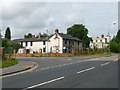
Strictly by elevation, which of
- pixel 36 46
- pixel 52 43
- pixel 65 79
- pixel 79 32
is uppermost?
pixel 79 32

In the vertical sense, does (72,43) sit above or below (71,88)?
above

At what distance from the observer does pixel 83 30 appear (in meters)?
91.4

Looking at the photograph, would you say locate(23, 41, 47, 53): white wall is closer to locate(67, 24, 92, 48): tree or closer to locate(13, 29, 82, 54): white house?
locate(13, 29, 82, 54): white house

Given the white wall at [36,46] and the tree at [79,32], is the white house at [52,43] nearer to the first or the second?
the white wall at [36,46]

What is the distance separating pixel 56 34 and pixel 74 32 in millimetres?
30303

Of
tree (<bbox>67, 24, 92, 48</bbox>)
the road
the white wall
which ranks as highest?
tree (<bbox>67, 24, 92, 48</bbox>)

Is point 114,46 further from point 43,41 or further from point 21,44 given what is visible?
point 21,44

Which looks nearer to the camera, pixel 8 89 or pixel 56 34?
pixel 8 89

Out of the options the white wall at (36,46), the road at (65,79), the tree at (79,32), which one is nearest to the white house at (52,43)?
the white wall at (36,46)

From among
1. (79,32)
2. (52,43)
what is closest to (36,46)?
(52,43)

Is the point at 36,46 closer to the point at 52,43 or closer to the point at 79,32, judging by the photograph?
the point at 52,43

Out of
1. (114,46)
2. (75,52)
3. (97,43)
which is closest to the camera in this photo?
(75,52)

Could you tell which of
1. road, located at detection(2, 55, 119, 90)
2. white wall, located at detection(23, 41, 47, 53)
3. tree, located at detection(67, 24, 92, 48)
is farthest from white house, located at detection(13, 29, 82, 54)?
road, located at detection(2, 55, 119, 90)

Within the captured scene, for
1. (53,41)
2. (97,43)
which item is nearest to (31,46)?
(53,41)
